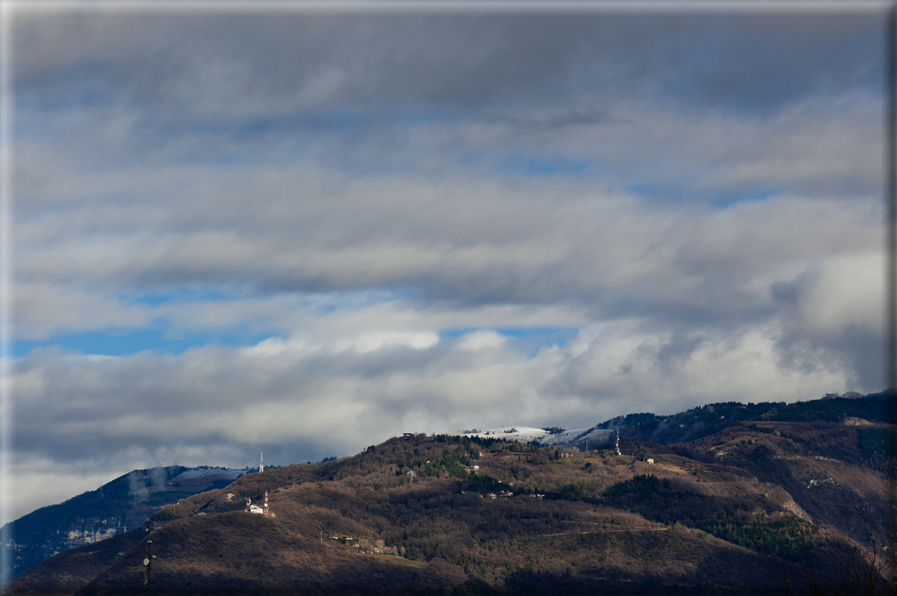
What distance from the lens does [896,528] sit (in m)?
49.4

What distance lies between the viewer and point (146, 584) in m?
92.9

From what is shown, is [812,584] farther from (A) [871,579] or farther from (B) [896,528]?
(B) [896,528]

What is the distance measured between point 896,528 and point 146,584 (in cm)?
6950

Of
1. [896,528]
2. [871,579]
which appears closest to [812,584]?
[871,579]

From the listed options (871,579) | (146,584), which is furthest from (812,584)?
(146,584)

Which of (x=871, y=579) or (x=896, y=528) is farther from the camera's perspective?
(x=896, y=528)

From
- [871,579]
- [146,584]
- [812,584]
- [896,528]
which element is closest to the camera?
[871,579]

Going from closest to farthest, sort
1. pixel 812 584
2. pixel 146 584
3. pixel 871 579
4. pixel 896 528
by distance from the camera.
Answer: pixel 871 579 < pixel 812 584 < pixel 896 528 < pixel 146 584

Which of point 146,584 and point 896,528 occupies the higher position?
point 896,528

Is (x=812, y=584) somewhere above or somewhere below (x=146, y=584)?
above

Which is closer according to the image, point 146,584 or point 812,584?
point 812,584

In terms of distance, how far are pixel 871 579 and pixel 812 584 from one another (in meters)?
4.54

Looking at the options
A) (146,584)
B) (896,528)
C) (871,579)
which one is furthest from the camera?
(146,584)

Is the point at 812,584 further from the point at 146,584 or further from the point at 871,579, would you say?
the point at 146,584
